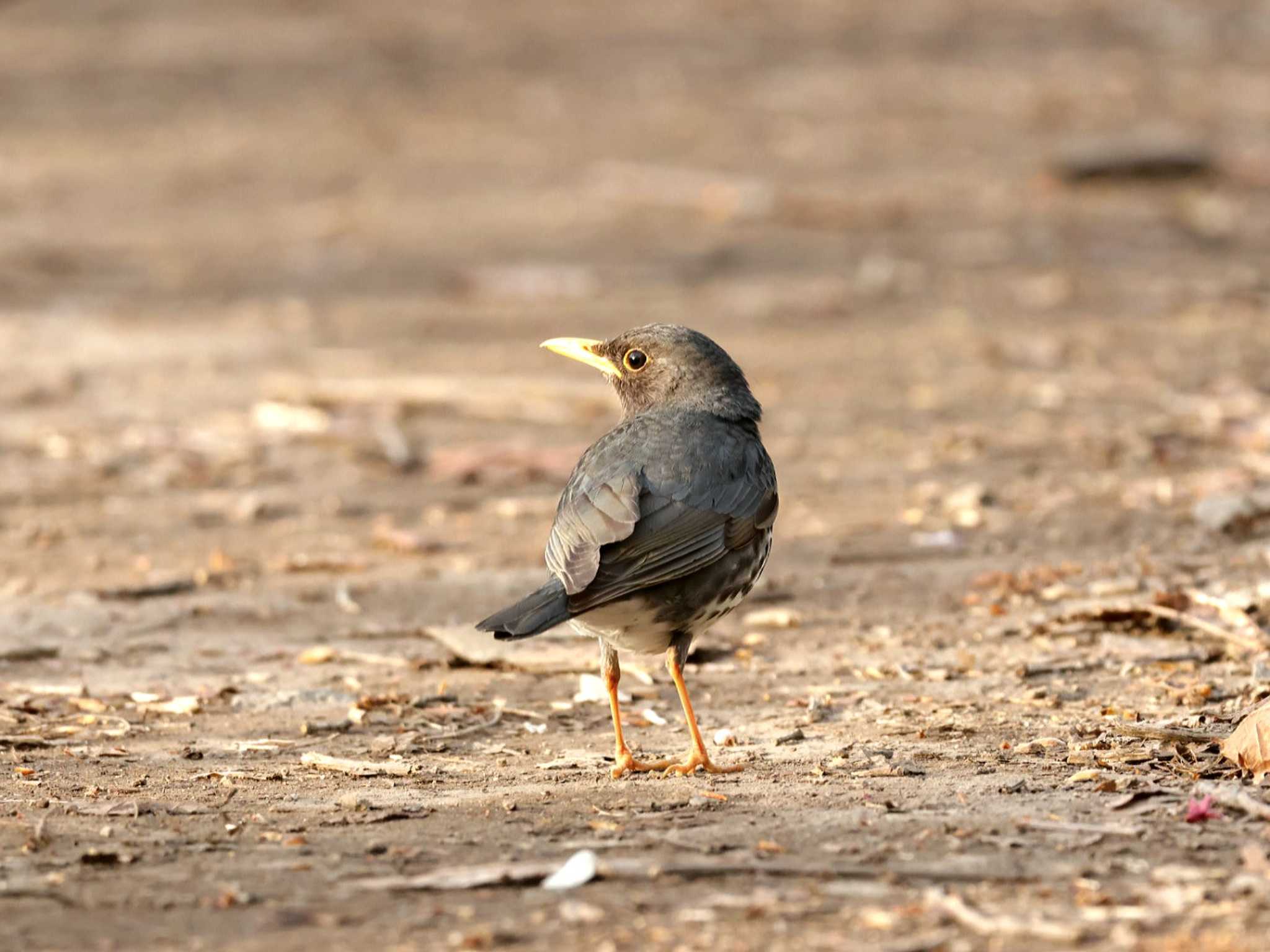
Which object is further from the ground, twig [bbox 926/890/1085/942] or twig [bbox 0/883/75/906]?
twig [bbox 0/883/75/906]

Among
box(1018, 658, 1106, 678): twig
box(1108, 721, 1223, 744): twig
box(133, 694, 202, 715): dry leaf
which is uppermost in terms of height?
box(133, 694, 202, 715): dry leaf

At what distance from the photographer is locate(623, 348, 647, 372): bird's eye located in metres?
6.96

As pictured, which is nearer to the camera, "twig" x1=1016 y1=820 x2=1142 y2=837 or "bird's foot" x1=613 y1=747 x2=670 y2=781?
"twig" x1=1016 y1=820 x2=1142 y2=837

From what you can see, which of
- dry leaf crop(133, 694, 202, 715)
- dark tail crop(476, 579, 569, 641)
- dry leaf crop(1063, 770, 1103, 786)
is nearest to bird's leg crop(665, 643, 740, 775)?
dark tail crop(476, 579, 569, 641)

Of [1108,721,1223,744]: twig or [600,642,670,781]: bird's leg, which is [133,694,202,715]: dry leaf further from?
[1108,721,1223,744]: twig

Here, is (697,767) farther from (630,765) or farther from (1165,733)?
(1165,733)

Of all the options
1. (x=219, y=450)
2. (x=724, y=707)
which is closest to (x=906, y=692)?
(x=724, y=707)

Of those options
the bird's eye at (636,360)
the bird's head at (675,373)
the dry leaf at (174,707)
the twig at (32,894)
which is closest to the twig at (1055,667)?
the bird's head at (675,373)

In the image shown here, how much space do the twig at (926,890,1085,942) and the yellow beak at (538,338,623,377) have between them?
3066 mm

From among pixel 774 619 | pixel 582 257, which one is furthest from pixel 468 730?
pixel 582 257

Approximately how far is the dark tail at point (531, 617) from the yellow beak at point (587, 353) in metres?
1.55

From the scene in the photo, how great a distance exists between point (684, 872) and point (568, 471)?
5484 millimetres

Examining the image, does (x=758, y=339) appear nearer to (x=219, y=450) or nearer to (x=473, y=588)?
(x=219, y=450)

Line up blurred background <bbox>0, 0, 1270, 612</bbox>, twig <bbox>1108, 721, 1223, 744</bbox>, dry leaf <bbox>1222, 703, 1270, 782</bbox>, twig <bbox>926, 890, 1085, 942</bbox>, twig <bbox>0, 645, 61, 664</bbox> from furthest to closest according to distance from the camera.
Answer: blurred background <bbox>0, 0, 1270, 612</bbox>, twig <bbox>0, 645, 61, 664</bbox>, twig <bbox>1108, 721, 1223, 744</bbox>, dry leaf <bbox>1222, 703, 1270, 782</bbox>, twig <bbox>926, 890, 1085, 942</bbox>
